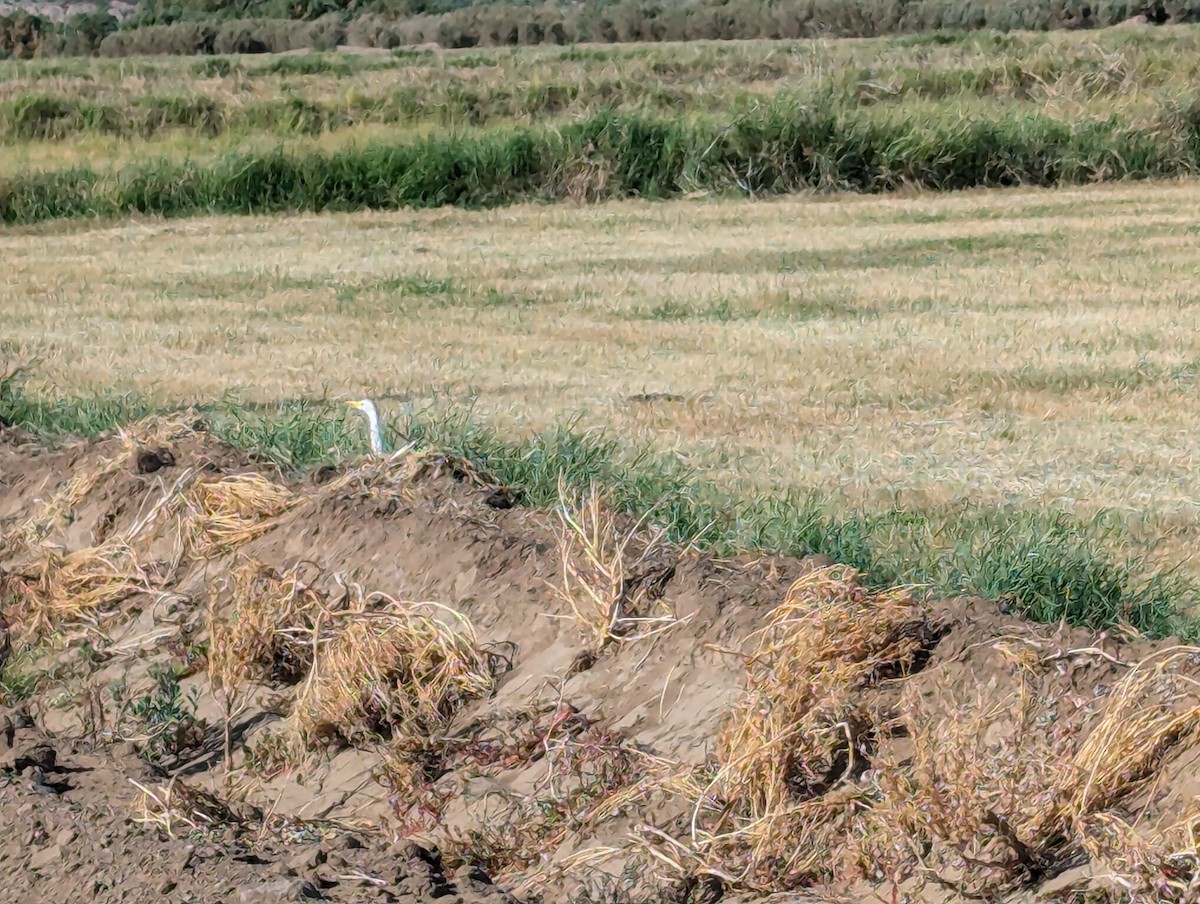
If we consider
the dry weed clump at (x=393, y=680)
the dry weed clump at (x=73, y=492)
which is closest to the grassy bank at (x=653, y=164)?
the dry weed clump at (x=73, y=492)

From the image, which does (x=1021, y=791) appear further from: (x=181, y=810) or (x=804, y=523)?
(x=181, y=810)

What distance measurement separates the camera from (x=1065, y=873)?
3.63 metres

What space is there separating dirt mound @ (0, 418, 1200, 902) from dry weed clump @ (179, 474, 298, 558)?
1 cm

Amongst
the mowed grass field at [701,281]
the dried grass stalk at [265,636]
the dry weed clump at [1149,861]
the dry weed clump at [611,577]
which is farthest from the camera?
the mowed grass field at [701,281]

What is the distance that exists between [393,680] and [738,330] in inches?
296

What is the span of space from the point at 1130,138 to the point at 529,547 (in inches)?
741

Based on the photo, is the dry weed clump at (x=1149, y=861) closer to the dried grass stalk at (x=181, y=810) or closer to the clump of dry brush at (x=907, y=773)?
the clump of dry brush at (x=907, y=773)

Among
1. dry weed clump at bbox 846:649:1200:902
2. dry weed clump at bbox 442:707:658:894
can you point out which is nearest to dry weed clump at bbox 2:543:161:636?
dry weed clump at bbox 442:707:658:894

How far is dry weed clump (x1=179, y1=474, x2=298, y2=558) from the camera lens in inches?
227

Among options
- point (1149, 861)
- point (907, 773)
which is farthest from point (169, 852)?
point (1149, 861)

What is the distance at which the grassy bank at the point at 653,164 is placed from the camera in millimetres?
20594

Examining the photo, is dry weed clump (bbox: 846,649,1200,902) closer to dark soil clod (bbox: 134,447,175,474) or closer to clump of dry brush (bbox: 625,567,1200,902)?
clump of dry brush (bbox: 625,567,1200,902)

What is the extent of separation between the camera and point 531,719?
181 inches

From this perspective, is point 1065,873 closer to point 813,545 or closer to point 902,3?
point 813,545
